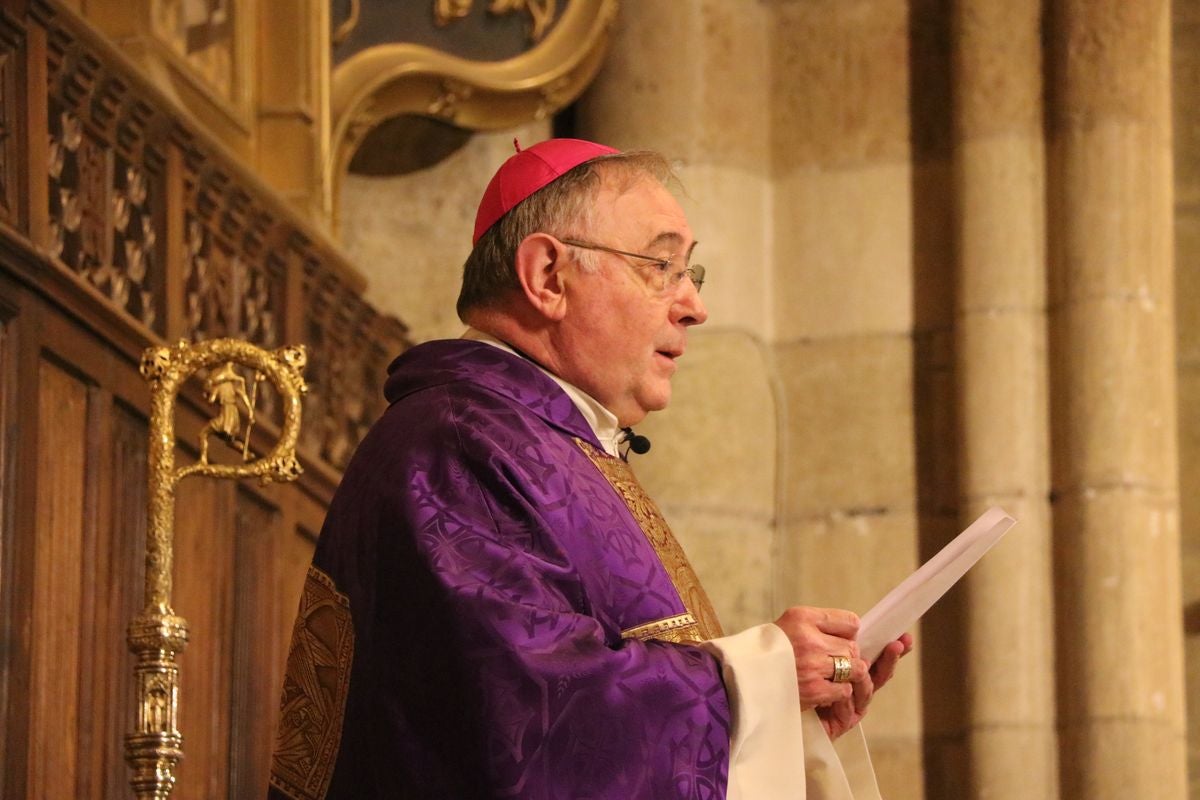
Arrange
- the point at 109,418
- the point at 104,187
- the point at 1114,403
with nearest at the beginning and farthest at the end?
1. the point at 109,418
2. the point at 104,187
3. the point at 1114,403

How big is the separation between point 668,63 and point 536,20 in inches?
18.8

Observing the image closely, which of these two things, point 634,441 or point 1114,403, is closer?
point 634,441

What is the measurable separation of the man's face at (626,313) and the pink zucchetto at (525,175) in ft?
0.34

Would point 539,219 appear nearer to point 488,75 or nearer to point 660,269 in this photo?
point 660,269

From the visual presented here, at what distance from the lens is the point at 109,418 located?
3834mm

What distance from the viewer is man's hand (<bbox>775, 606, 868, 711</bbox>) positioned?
2.71m

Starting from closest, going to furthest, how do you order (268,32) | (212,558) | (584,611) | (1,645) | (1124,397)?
(584,611), (1,645), (212,558), (268,32), (1124,397)

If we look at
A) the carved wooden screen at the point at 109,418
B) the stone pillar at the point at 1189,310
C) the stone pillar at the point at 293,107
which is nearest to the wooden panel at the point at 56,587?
the carved wooden screen at the point at 109,418

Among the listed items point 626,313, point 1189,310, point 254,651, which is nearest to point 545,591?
point 626,313

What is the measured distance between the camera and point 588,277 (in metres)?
3.08

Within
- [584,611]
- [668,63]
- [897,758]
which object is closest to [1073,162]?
[668,63]

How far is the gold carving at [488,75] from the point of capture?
5500mm

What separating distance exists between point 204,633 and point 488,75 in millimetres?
2035

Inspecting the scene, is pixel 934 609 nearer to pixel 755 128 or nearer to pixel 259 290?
pixel 755 128
